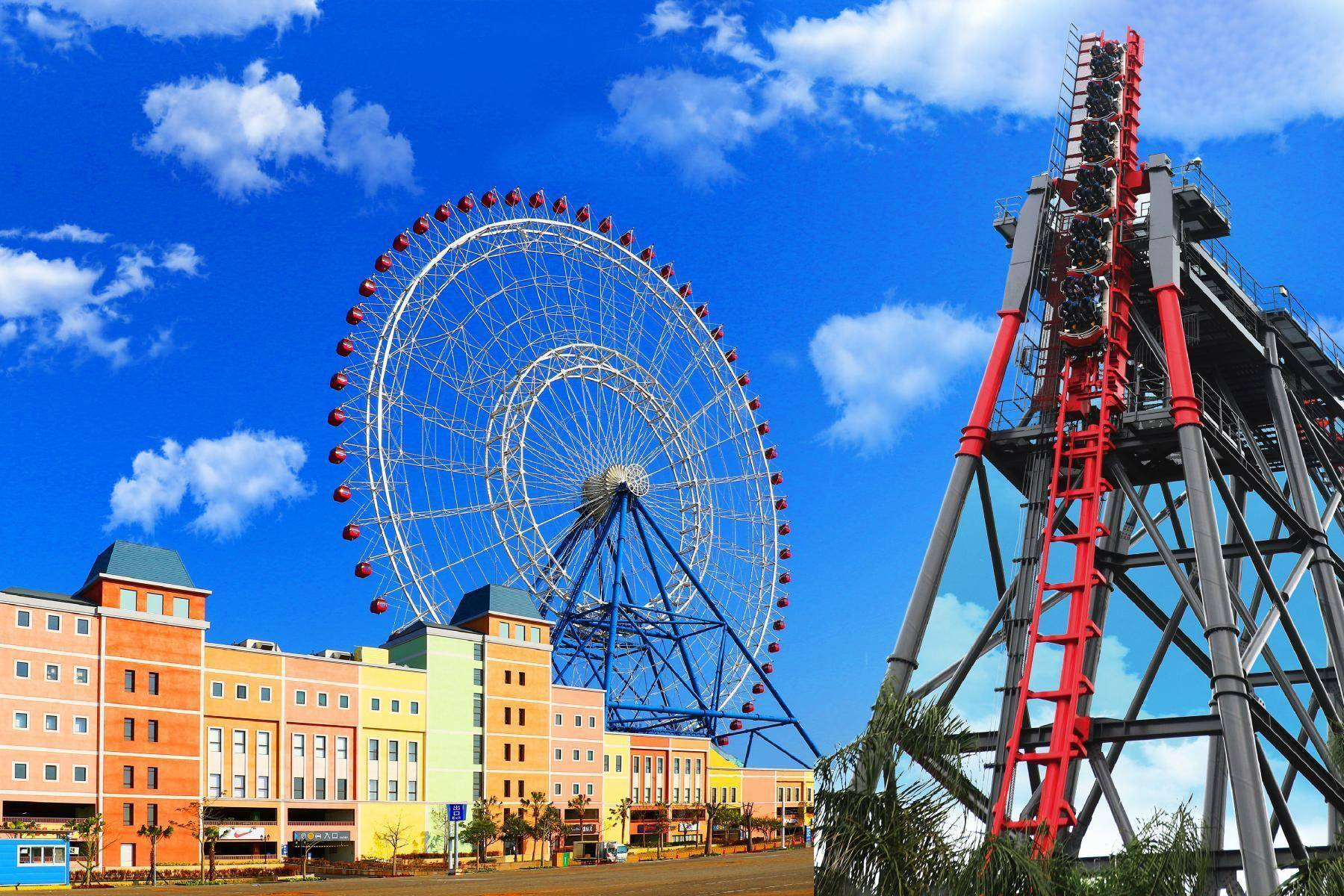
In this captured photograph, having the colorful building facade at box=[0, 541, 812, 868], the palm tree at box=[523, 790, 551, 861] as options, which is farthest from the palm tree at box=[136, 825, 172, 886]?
the palm tree at box=[523, 790, 551, 861]

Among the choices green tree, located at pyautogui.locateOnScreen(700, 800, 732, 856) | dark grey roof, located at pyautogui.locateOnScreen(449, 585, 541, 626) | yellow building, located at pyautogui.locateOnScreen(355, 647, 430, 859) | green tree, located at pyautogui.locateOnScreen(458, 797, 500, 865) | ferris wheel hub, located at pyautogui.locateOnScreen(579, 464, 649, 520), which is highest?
ferris wheel hub, located at pyautogui.locateOnScreen(579, 464, 649, 520)

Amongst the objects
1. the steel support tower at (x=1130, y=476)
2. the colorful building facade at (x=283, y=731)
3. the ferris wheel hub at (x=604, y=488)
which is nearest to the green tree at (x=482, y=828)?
the colorful building facade at (x=283, y=731)

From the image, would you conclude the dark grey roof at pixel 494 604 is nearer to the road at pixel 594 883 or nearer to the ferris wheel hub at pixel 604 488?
the ferris wheel hub at pixel 604 488

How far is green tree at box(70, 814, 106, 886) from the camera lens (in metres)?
72.9

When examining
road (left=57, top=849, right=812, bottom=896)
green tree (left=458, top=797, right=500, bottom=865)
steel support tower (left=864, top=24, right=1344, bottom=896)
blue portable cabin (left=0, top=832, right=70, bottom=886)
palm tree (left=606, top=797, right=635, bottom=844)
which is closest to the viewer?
steel support tower (left=864, top=24, right=1344, bottom=896)

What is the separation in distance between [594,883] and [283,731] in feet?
102

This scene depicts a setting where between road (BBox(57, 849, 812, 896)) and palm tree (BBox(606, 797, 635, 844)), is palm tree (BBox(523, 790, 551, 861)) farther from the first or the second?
road (BBox(57, 849, 812, 896))

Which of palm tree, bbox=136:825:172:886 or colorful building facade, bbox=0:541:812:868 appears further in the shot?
colorful building facade, bbox=0:541:812:868

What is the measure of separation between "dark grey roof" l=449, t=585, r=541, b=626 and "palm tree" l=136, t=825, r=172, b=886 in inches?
1160

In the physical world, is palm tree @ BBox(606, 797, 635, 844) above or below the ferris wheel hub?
below

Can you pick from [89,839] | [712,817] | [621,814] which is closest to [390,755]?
[621,814]

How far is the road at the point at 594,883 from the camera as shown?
5700 cm

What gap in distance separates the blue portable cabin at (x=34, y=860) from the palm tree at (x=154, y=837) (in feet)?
17.7

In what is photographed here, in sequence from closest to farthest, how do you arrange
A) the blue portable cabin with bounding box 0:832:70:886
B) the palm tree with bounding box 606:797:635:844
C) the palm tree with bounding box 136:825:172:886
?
the blue portable cabin with bounding box 0:832:70:886
the palm tree with bounding box 136:825:172:886
the palm tree with bounding box 606:797:635:844
